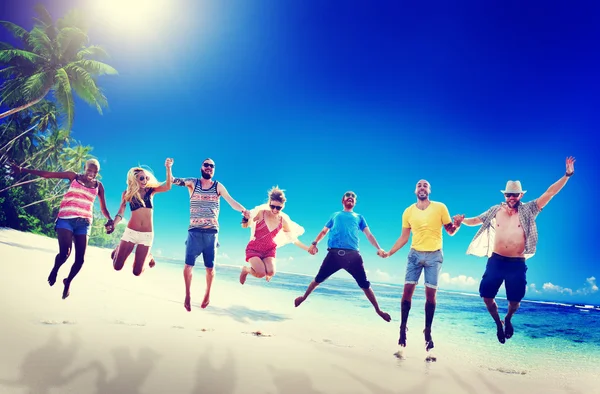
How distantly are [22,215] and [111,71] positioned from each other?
1299cm

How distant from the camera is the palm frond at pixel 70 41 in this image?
23.7 metres

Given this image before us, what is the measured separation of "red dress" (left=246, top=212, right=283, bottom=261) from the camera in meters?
8.06

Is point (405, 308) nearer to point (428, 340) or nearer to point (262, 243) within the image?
point (428, 340)

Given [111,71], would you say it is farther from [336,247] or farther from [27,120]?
[336,247]

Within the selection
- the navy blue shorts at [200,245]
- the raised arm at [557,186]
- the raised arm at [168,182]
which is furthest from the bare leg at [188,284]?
the raised arm at [557,186]

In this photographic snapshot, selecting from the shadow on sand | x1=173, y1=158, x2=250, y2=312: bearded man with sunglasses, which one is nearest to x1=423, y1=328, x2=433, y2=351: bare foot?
x1=173, y1=158, x2=250, y2=312: bearded man with sunglasses

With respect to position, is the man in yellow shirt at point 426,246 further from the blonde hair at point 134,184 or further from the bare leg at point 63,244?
the bare leg at point 63,244

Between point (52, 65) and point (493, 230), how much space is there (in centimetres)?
2541

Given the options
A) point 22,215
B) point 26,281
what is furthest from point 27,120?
point 26,281

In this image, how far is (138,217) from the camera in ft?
25.3

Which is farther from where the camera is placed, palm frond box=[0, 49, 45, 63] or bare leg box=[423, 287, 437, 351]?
palm frond box=[0, 49, 45, 63]

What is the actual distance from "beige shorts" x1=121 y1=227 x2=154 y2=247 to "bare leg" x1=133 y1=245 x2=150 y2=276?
0.29 feet

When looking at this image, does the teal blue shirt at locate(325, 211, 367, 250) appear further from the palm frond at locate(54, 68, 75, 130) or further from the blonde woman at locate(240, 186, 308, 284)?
the palm frond at locate(54, 68, 75, 130)

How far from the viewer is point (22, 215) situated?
1126 inches
